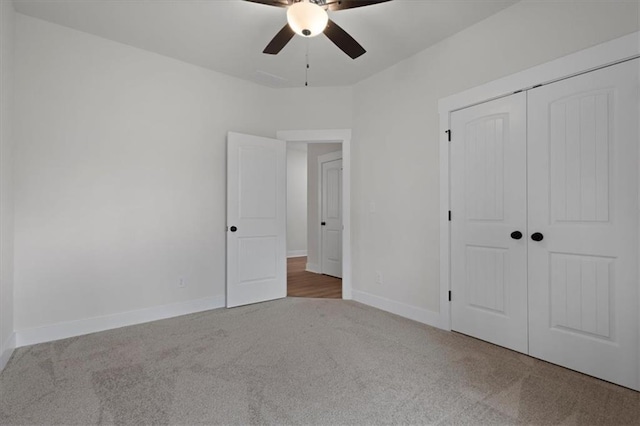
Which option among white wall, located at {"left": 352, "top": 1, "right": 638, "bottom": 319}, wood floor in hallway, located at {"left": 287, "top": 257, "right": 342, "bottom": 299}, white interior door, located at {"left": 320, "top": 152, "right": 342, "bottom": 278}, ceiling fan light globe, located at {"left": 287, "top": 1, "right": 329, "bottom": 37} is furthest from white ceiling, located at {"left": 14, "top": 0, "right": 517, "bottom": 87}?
wood floor in hallway, located at {"left": 287, "top": 257, "right": 342, "bottom": 299}

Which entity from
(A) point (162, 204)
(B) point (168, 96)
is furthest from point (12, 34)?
(A) point (162, 204)

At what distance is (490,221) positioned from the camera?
108 inches

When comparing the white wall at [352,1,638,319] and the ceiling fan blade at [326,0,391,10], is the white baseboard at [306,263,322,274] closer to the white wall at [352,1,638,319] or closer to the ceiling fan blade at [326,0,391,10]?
the white wall at [352,1,638,319]

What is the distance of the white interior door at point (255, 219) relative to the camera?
3.82 meters

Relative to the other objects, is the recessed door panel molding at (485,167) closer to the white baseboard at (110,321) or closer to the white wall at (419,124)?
the white wall at (419,124)

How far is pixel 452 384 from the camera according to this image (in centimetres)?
205

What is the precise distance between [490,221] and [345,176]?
1.94 meters

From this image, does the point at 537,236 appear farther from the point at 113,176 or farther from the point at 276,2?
the point at 113,176

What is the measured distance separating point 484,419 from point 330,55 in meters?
3.34

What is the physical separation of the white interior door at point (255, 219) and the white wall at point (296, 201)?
4.19 m

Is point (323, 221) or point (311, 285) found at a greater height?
point (323, 221)

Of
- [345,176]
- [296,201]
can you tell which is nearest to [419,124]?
[345,176]

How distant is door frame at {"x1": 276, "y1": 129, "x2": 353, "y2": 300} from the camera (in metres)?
4.17

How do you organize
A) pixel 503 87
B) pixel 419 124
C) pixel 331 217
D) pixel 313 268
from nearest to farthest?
pixel 503 87
pixel 419 124
pixel 331 217
pixel 313 268
